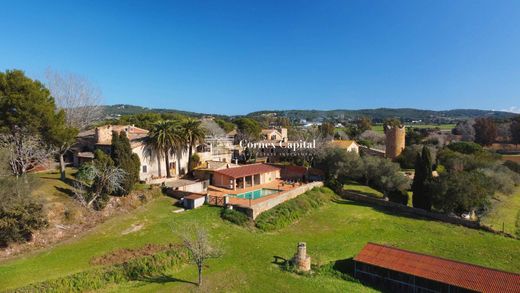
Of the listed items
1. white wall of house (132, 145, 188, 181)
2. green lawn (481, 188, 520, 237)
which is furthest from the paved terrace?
green lawn (481, 188, 520, 237)

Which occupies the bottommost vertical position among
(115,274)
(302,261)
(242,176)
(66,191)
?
(302,261)

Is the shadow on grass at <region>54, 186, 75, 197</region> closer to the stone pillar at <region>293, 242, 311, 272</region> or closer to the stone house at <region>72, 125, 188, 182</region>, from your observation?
the stone house at <region>72, 125, 188, 182</region>

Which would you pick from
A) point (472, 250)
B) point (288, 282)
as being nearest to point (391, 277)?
point (288, 282)

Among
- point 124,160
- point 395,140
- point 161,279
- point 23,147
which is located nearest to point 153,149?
point 124,160

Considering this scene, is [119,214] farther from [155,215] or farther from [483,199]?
[483,199]

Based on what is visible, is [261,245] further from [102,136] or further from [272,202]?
[102,136]

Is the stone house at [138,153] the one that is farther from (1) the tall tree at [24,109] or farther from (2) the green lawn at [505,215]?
(2) the green lawn at [505,215]
